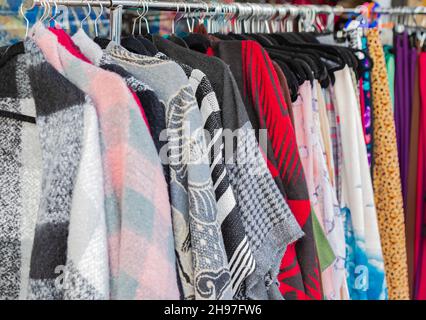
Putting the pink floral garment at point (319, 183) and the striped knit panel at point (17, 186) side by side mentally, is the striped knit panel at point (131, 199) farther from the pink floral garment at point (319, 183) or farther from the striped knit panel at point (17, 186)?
the pink floral garment at point (319, 183)

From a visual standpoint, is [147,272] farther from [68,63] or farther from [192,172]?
[68,63]

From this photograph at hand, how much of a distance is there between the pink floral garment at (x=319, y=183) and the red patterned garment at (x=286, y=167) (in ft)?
0.36

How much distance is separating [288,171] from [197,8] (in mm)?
348

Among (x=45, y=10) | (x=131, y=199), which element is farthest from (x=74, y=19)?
(x=131, y=199)

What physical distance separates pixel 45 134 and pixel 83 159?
0.27 ft

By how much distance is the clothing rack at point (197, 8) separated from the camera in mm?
815

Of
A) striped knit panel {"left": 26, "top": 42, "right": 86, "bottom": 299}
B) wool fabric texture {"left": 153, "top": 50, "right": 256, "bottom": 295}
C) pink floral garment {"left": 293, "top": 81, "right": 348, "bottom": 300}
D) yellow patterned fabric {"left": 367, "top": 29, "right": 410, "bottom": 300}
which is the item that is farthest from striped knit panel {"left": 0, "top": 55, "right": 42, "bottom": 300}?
yellow patterned fabric {"left": 367, "top": 29, "right": 410, "bottom": 300}

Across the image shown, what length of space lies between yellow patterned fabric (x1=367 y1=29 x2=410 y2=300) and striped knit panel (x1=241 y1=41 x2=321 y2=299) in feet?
1.38

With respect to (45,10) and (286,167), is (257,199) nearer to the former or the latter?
(286,167)

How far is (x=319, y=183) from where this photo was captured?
3.26 ft

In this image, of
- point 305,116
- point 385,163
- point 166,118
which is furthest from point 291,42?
point 166,118

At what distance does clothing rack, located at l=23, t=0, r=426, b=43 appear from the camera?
815 millimetres
